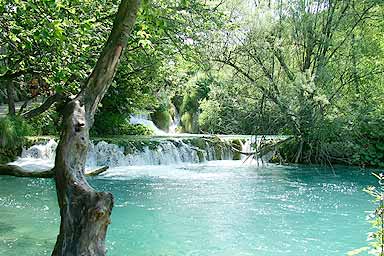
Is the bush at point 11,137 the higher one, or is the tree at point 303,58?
the tree at point 303,58

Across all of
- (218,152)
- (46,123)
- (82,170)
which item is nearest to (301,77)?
(218,152)

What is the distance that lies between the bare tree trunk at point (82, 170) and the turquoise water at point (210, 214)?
10.6 feet

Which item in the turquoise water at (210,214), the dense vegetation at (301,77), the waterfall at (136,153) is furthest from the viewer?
the waterfall at (136,153)

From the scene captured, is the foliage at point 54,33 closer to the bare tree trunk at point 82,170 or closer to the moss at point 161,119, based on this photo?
the bare tree trunk at point 82,170

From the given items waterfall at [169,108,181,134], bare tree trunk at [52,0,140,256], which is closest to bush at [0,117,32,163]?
bare tree trunk at [52,0,140,256]

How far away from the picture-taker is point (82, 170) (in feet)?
10.4

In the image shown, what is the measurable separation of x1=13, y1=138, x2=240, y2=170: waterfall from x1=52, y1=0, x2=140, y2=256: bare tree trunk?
1124cm

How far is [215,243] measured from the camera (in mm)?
6766

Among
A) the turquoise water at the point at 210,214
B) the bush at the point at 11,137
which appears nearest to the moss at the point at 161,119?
the bush at the point at 11,137

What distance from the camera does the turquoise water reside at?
21.5 ft

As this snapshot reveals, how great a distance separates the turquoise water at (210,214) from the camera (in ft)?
21.5

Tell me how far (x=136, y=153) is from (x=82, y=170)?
13211mm

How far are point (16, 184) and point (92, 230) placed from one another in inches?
365

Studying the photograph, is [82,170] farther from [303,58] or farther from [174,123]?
[174,123]
